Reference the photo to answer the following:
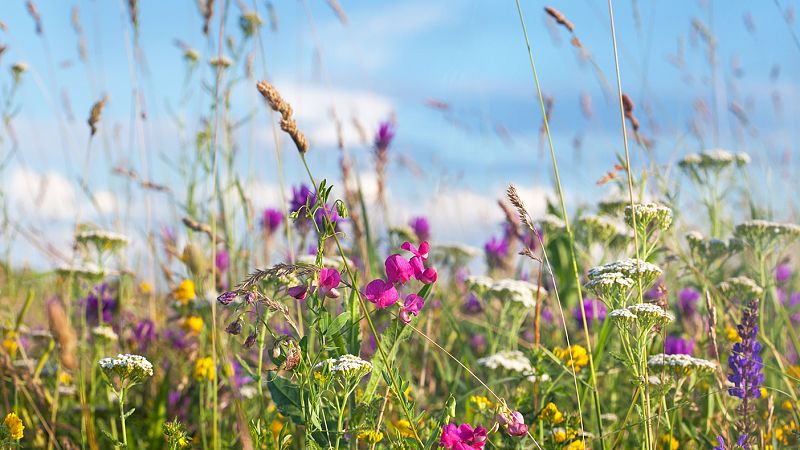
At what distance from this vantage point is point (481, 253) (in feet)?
13.1

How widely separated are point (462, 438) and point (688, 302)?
2.48 meters

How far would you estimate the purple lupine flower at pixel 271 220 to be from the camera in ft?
12.4

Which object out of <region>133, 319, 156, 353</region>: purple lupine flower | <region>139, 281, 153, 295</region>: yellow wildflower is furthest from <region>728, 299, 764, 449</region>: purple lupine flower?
<region>139, 281, 153, 295</region>: yellow wildflower

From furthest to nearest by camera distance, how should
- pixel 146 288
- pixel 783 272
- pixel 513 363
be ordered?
pixel 783 272
pixel 146 288
pixel 513 363

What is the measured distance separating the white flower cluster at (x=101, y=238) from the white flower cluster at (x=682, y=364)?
1.96 meters

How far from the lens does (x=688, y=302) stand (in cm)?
366

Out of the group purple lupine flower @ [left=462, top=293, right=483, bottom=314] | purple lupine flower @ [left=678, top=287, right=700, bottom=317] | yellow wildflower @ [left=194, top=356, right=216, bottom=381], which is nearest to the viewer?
yellow wildflower @ [left=194, top=356, right=216, bottom=381]

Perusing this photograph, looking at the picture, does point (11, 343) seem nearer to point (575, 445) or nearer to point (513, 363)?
point (513, 363)

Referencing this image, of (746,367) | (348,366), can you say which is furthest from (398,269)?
(746,367)

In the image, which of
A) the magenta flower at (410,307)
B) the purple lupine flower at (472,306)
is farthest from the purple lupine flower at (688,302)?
the magenta flower at (410,307)

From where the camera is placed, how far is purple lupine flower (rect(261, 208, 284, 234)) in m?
3.78

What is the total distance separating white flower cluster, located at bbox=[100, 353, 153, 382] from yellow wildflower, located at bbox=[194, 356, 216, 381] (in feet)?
2.41

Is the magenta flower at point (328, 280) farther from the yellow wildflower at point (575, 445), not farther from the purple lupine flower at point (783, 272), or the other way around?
the purple lupine flower at point (783, 272)

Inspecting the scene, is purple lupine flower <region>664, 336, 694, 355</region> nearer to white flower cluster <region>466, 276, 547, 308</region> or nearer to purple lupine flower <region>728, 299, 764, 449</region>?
white flower cluster <region>466, 276, 547, 308</region>
